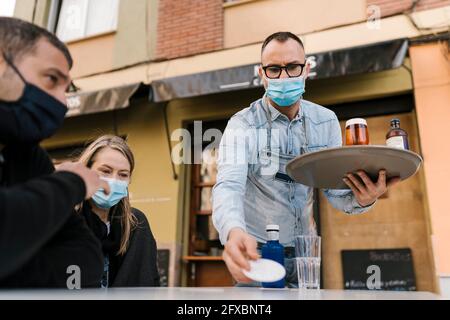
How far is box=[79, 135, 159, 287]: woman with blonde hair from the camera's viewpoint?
2.10 metres

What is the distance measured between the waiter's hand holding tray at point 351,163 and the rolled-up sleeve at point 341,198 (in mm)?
211

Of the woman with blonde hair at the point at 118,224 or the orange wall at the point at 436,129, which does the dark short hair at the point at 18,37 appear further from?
the orange wall at the point at 436,129

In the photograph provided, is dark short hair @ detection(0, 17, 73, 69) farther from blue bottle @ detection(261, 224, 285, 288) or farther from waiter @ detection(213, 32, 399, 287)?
blue bottle @ detection(261, 224, 285, 288)

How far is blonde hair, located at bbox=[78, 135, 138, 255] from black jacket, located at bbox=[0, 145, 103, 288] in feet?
2.52

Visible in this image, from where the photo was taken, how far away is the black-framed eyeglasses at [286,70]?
198cm

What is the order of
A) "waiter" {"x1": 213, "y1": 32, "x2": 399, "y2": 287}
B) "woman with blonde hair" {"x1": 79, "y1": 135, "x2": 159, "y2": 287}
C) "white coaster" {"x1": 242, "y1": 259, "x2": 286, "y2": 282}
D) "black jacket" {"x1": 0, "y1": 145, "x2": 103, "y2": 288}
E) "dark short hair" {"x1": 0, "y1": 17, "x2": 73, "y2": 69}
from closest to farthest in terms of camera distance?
"black jacket" {"x1": 0, "y1": 145, "x2": 103, "y2": 288} < "white coaster" {"x1": 242, "y1": 259, "x2": 286, "y2": 282} < "dark short hair" {"x1": 0, "y1": 17, "x2": 73, "y2": 69} < "waiter" {"x1": 213, "y1": 32, "x2": 399, "y2": 287} < "woman with blonde hair" {"x1": 79, "y1": 135, "x2": 159, "y2": 287}

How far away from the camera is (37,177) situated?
3.99 ft

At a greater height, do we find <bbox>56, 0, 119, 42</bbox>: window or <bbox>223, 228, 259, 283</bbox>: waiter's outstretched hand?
<bbox>56, 0, 119, 42</bbox>: window

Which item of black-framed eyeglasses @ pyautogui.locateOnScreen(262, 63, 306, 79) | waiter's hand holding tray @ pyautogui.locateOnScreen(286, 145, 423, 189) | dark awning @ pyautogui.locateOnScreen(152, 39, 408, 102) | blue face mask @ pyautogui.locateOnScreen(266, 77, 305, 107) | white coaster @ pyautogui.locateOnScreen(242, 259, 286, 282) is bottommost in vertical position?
white coaster @ pyautogui.locateOnScreen(242, 259, 286, 282)

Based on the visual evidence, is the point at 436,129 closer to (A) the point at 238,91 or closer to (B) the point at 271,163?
(A) the point at 238,91

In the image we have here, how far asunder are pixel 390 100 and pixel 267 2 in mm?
1989

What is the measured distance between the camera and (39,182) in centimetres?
105

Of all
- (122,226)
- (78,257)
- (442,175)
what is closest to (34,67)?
(78,257)

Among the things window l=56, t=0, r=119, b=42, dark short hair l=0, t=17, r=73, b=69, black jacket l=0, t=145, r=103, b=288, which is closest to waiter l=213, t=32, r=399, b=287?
black jacket l=0, t=145, r=103, b=288
